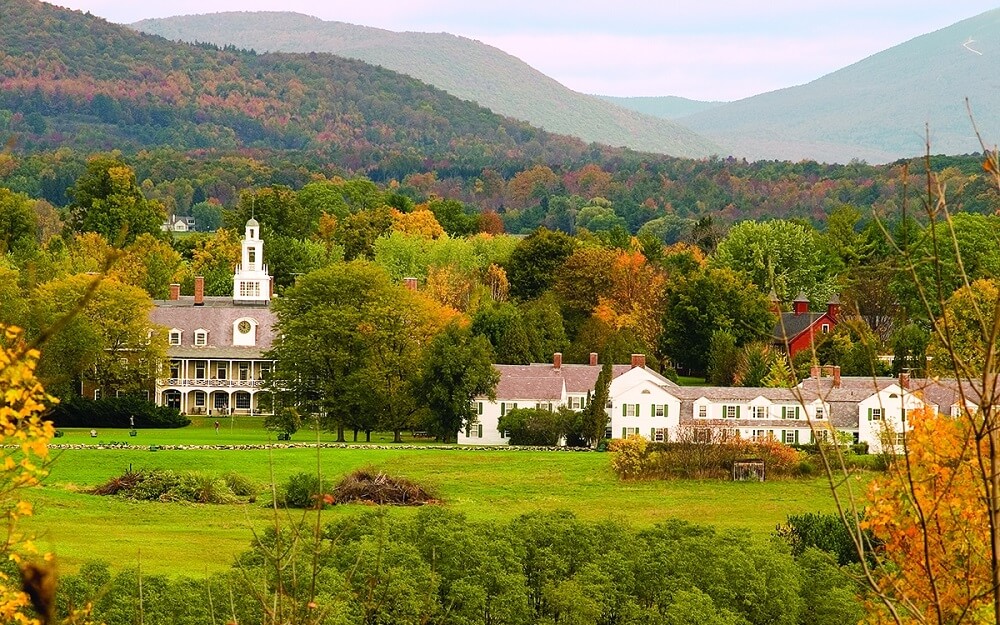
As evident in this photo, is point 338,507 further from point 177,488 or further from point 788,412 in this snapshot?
point 788,412

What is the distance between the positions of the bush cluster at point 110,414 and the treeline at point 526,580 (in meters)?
40.9

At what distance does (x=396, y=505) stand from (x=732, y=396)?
22.2 m

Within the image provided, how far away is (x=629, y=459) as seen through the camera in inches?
2285

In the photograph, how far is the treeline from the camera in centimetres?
2722

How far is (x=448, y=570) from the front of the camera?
31.0 meters

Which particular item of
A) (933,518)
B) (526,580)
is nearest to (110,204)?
(526,580)

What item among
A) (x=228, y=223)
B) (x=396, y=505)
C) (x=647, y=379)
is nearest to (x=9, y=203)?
(x=228, y=223)

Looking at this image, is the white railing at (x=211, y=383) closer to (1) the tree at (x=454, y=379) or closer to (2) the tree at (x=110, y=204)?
(1) the tree at (x=454, y=379)

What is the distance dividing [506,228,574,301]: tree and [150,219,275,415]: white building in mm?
17570

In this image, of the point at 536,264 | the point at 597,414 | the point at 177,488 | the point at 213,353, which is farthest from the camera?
the point at 536,264

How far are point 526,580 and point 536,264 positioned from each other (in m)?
68.5

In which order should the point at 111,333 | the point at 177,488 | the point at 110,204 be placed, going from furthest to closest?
the point at 110,204, the point at 111,333, the point at 177,488

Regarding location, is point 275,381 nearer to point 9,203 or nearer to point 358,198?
point 9,203

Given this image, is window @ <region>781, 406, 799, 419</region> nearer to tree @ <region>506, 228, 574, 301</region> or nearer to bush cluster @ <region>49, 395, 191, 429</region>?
bush cluster @ <region>49, 395, 191, 429</region>
